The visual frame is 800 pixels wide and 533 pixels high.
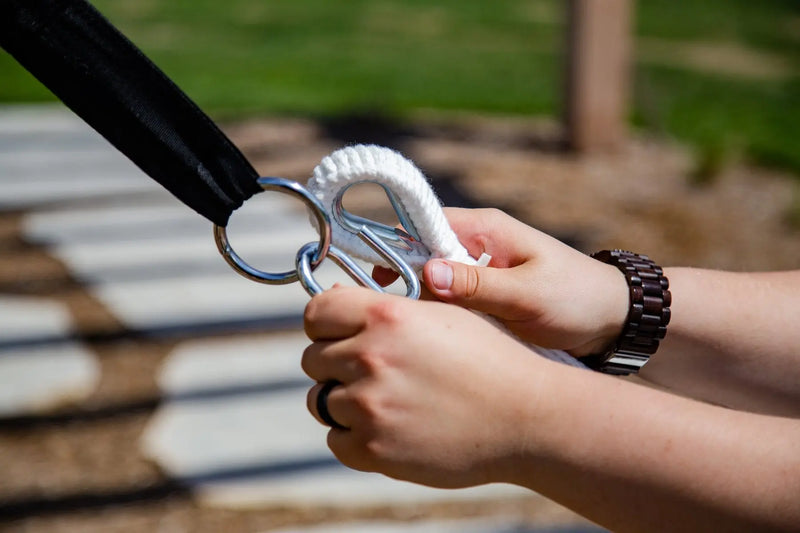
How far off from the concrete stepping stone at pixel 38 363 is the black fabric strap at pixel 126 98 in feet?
7.04

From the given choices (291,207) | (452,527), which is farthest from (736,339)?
(291,207)

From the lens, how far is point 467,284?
42.5 inches

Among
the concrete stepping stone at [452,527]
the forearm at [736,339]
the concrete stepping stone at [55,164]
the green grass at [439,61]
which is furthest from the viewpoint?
the green grass at [439,61]

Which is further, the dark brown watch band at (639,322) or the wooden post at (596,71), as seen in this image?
the wooden post at (596,71)

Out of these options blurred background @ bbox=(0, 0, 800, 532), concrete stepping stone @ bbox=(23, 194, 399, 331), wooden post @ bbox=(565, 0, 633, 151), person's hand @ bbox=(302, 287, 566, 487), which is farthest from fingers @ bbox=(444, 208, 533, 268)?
wooden post @ bbox=(565, 0, 633, 151)

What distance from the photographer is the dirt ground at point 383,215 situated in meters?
2.55

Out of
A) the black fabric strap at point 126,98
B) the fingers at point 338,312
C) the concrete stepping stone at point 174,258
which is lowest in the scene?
the concrete stepping stone at point 174,258

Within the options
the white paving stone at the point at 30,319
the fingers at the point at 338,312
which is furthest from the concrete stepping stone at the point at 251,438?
the fingers at the point at 338,312

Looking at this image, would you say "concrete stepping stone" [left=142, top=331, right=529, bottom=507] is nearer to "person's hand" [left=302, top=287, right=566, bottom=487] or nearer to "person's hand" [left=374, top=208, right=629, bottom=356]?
"person's hand" [left=374, top=208, right=629, bottom=356]

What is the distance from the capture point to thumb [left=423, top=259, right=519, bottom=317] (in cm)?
108

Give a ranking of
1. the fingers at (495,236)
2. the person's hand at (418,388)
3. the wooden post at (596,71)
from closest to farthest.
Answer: the person's hand at (418,388)
the fingers at (495,236)
the wooden post at (596,71)

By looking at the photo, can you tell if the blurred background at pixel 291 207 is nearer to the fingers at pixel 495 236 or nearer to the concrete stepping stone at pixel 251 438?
the concrete stepping stone at pixel 251 438

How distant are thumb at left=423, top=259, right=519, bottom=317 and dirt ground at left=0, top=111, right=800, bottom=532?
62.3 inches

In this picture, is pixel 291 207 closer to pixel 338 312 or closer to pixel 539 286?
pixel 539 286
